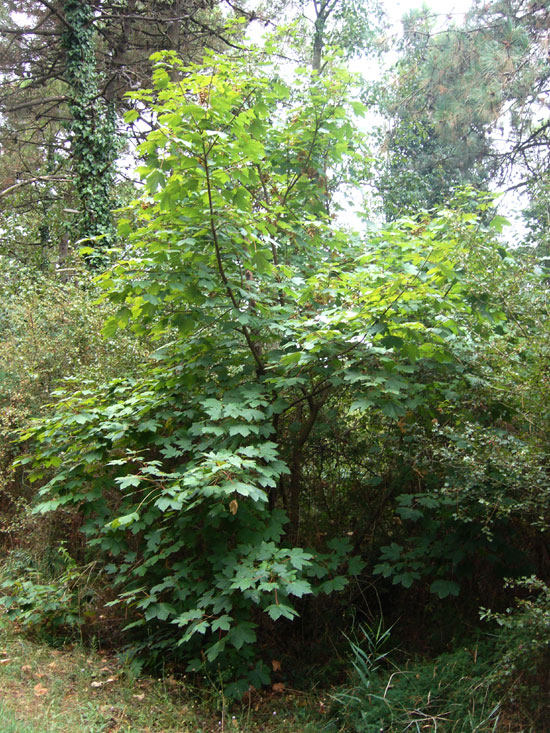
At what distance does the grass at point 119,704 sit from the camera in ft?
13.1

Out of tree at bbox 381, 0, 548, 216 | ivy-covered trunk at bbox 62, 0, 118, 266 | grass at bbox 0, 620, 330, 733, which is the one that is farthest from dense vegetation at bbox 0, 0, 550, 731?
ivy-covered trunk at bbox 62, 0, 118, 266

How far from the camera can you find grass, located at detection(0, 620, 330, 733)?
3988 mm

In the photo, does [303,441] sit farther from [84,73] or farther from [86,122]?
[84,73]

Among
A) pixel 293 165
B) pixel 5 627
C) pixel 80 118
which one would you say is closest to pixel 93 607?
pixel 5 627

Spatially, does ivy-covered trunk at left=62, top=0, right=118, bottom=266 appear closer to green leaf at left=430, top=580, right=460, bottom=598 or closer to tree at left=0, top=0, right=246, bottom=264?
tree at left=0, top=0, right=246, bottom=264

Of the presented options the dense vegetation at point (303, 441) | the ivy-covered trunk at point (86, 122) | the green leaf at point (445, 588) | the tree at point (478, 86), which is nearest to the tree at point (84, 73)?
the ivy-covered trunk at point (86, 122)

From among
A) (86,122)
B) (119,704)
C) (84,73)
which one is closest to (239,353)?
(119,704)

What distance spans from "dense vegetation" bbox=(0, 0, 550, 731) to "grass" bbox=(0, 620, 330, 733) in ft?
0.63

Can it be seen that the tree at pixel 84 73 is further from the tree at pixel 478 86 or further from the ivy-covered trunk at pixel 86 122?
the tree at pixel 478 86

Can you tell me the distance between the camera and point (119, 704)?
14.2 feet

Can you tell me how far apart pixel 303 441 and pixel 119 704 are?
7.53 feet

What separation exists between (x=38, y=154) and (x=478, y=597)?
694 inches

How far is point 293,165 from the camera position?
5434 mm

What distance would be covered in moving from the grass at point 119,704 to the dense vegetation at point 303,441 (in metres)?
0.19
